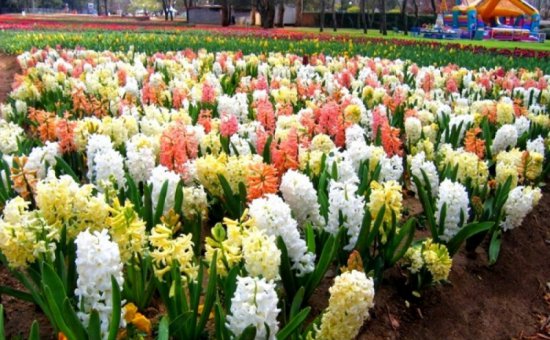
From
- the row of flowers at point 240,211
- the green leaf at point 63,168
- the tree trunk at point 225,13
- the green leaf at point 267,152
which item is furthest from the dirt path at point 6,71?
the tree trunk at point 225,13

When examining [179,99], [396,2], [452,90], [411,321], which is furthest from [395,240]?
[396,2]

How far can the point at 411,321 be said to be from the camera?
2984 millimetres

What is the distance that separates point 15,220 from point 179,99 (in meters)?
3.58

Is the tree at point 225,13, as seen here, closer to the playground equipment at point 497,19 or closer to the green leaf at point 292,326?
the playground equipment at point 497,19

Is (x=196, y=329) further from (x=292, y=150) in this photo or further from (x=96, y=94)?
(x=96, y=94)

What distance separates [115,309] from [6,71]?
1193 centimetres

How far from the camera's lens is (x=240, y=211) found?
3197 mm

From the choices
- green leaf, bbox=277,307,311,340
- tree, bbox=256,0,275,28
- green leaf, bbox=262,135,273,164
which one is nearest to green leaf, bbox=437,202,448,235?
green leaf, bbox=262,135,273,164

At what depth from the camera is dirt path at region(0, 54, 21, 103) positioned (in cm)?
970

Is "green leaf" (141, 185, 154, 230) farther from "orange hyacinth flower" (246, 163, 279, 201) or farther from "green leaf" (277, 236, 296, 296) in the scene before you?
"green leaf" (277, 236, 296, 296)

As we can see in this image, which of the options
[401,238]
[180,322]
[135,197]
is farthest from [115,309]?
[401,238]

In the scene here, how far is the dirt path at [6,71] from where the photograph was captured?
970 cm

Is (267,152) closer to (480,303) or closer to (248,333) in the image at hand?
(480,303)

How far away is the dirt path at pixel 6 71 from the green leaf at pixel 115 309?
7.63 m
